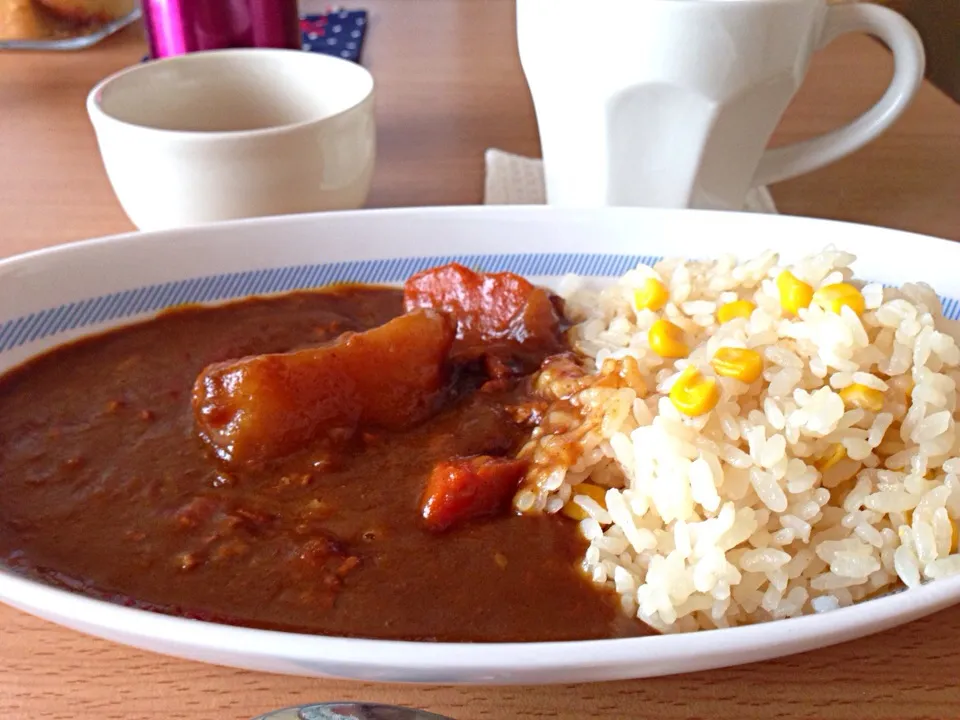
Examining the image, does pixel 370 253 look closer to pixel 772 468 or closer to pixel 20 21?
pixel 772 468

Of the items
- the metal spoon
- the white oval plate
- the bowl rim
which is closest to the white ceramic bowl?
the bowl rim

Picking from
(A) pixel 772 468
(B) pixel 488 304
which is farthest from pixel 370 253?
(A) pixel 772 468

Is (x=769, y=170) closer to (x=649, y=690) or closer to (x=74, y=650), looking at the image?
(x=649, y=690)

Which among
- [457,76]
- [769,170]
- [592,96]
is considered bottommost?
[457,76]

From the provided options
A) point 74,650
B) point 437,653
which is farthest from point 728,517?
point 74,650

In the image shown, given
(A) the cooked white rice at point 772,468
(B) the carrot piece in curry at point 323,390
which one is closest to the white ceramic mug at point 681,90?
(A) the cooked white rice at point 772,468

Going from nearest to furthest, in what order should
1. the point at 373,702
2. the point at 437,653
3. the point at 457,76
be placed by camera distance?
the point at 437,653 → the point at 373,702 → the point at 457,76
